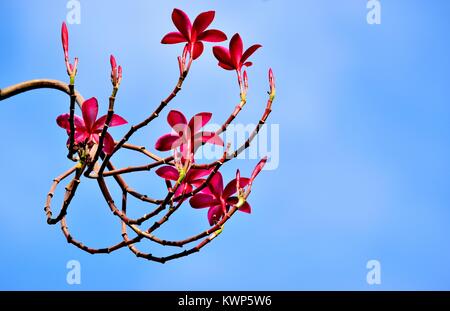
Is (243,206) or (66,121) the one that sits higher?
(66,121)

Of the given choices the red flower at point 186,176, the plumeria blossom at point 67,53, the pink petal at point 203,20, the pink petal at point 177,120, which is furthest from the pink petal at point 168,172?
the pink petal at point 203,20

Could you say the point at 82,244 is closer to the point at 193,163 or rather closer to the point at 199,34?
the point at 193,163

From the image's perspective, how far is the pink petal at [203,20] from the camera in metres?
1.73

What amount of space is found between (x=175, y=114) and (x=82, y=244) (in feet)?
1.57

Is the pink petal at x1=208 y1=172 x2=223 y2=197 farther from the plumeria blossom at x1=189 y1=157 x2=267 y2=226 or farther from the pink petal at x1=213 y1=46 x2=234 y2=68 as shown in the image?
the pink petal at x1=213 y1=46 x2=234 y2=68

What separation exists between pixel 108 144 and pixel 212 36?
498 millimetres

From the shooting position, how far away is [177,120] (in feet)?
5.14

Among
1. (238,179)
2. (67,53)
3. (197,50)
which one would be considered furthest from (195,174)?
(67,53)

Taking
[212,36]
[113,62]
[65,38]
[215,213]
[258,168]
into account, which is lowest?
[215,213]

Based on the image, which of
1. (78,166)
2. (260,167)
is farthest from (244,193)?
(78,166)

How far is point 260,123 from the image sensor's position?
158 cm

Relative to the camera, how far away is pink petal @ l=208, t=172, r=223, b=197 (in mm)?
1701

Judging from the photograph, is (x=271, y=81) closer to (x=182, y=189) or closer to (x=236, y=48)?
(x=236, y=48)

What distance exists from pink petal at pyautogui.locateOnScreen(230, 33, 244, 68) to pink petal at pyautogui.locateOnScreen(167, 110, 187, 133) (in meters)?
0.34
